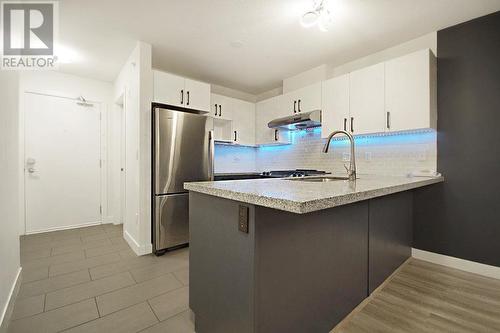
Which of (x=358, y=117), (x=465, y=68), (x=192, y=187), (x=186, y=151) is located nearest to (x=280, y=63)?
(x=358, y=117)

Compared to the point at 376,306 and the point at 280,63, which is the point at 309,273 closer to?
the point at 376,306

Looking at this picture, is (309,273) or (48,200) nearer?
(309,273)

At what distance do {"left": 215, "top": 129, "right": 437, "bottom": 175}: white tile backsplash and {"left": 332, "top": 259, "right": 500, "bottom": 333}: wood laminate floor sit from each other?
111 centimetres

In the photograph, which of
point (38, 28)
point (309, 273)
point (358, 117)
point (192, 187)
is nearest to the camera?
point (309, 273)

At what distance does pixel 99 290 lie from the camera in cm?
189

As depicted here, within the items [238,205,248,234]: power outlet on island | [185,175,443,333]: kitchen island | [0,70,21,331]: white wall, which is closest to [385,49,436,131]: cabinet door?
[185,175,443,333]: kitchen island

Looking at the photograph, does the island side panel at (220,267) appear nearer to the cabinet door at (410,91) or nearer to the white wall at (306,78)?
the cabinet door at (410,91)

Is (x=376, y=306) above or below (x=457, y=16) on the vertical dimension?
below

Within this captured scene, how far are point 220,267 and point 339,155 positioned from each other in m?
2.61

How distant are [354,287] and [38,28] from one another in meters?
3.81

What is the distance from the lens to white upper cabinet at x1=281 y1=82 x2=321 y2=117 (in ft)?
10.5

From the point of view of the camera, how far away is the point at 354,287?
1.56 metres

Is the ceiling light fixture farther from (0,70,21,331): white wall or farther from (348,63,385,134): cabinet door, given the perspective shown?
(0,70,21,331): white wall

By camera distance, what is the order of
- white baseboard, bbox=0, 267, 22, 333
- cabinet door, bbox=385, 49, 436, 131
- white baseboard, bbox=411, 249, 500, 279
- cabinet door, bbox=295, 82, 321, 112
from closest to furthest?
1. white baseboard, bbox=0, 267, 22, 333
2. white baseboard, bbox=411, 249, 500, 279
3. cabinet door, bbox=385, 49, 436, 131
4. cabinet door, bbox=295, 82, 321, 112
